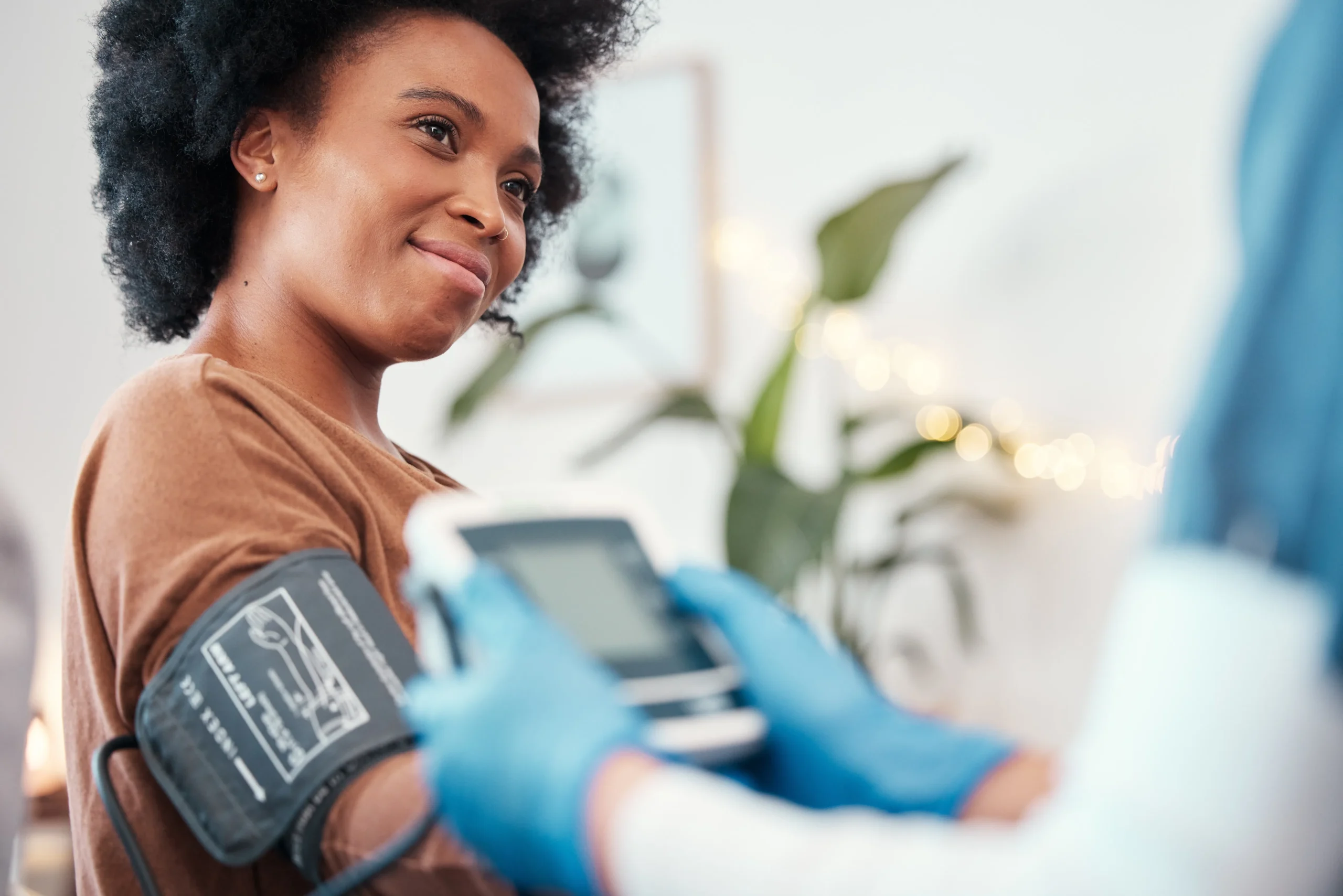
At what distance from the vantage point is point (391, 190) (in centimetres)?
94

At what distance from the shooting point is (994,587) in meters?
2.22

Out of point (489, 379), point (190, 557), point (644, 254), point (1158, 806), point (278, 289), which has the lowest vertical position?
point (1158, 806)

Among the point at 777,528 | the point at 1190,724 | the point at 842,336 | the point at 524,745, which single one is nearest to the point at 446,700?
the point at 524,745

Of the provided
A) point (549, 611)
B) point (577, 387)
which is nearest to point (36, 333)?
point (577, 387)

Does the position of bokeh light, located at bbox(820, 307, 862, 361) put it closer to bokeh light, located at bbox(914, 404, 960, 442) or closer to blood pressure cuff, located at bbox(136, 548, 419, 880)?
bokeh light, located at bbox(914, 404, 960, 442)

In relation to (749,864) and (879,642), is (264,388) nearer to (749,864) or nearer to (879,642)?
(749,864)

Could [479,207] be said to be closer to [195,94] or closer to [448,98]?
[448,98]

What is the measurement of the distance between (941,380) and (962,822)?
184 cm

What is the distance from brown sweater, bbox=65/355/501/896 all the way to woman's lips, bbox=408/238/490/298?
18 centimetres

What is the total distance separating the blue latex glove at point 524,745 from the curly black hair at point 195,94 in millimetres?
656

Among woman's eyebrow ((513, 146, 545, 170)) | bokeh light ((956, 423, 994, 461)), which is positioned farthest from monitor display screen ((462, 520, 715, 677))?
bokeh light ((956, 423, 994, 461))

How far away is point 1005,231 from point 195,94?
5.21ft

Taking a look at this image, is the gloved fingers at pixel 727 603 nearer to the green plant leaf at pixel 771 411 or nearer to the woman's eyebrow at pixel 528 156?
the woman's eyebrow at pixel 528 156

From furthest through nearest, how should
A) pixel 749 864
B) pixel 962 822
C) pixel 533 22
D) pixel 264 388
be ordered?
pixel 533 22, pixel 264 388, pixel 962 822, pixel 749 864
